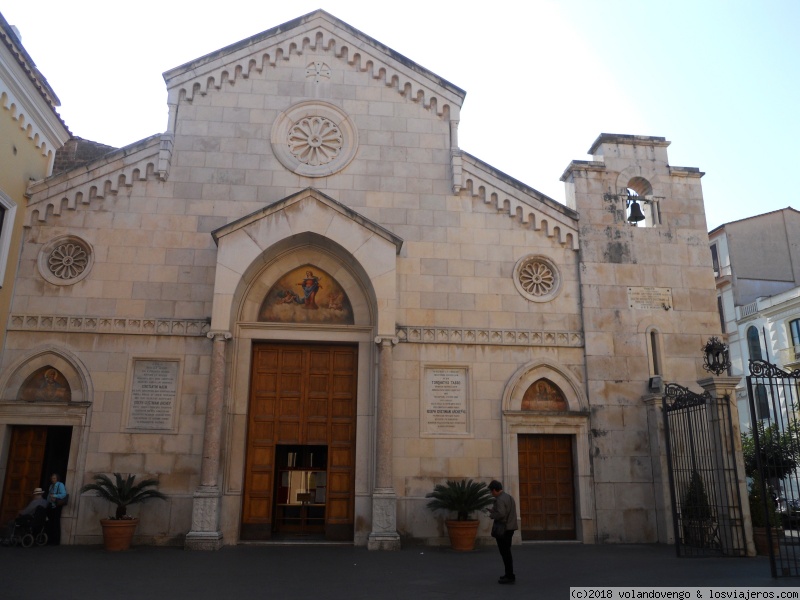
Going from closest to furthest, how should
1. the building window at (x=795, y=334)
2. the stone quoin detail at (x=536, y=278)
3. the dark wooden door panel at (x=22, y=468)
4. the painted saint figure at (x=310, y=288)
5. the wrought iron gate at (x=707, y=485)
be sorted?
the wrought iron gate at (x=707, y=485)
the dark wooden door panel at (x=22, y=468)
the painted saint figure at (x=310, y=288)
the stone quoin detail at (x=536, y=278)
the building window at (x=795, y=334)

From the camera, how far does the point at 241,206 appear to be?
57.7ft

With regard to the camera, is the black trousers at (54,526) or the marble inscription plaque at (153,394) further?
the marble inscription plaque at (153,394)

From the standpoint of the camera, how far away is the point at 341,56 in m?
19.0

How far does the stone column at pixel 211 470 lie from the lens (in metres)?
14.7

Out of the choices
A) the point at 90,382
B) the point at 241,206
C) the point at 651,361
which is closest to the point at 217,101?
the point at 241,206

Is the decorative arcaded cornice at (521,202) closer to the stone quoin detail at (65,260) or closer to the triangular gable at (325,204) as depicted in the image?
the triangular gable at (325,204)

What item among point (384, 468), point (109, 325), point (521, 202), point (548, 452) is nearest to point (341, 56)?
point (521, 202)

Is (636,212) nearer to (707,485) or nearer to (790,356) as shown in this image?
(707,485)

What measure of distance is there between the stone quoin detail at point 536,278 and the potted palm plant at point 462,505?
5.45 m

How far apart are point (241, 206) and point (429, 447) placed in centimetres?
828

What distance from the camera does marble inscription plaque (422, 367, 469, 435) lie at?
16.5 m

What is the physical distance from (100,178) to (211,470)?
8599 millimetres

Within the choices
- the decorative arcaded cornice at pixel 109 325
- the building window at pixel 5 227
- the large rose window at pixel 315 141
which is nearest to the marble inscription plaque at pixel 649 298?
the large rose window at pixel 315 141

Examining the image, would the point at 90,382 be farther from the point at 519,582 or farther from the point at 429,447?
the point at 519,582
